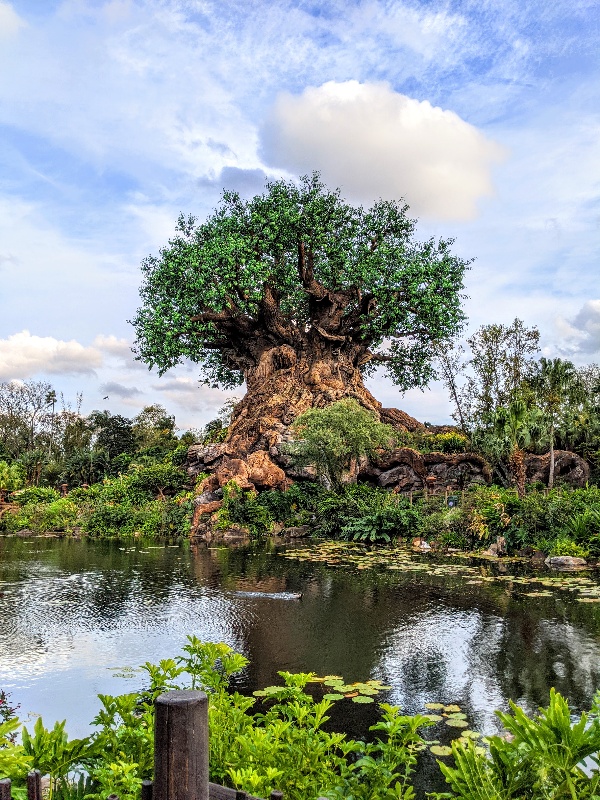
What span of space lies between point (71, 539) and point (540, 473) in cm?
Answer: 1783

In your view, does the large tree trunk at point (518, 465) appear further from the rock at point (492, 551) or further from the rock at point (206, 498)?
the rock at point (206, 498)

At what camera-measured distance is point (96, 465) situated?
3375 cm

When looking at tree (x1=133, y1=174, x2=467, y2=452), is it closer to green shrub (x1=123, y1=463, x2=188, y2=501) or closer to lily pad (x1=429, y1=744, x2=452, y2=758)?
green shrub (x1=123, y1=463, x2=188, y2=501)

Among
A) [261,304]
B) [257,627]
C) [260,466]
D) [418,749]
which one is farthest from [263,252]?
[418,749]

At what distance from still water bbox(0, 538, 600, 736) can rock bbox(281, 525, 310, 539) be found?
6.42m

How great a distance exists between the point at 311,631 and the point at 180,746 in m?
7.05

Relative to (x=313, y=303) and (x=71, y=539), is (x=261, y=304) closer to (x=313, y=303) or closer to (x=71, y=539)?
(x=313, y=303)

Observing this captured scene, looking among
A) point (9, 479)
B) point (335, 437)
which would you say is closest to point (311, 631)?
point (335, 437)

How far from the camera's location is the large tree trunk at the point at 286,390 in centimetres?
2636

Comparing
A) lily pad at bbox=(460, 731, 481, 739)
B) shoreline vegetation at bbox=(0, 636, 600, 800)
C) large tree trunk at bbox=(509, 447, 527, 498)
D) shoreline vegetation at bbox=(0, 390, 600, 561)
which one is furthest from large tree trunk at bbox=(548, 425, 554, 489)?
shoreline vegetation at bbox=(0, 636, 600, 800)

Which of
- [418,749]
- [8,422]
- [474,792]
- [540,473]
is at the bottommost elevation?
[418,749]

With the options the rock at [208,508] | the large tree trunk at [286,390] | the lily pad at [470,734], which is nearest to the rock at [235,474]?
the rock at [208,508]

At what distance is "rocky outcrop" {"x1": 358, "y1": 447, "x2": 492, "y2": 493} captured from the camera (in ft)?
80.5

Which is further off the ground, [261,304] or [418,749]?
[261,304]
